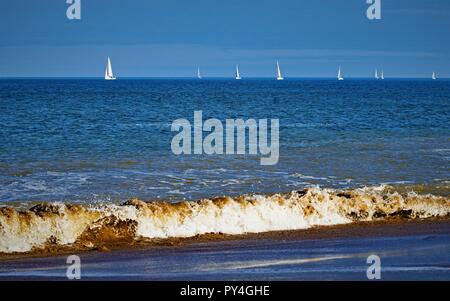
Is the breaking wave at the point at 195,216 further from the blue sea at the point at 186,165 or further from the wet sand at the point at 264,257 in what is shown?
the blue sea at the point at 186,165

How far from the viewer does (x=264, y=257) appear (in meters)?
10.3

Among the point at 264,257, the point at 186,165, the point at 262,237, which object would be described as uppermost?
the point at 186,165

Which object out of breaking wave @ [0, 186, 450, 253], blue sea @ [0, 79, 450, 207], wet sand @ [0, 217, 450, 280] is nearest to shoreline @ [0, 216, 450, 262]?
wet sand @ [0, 217, 450, 280]

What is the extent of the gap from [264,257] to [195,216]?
3.48m

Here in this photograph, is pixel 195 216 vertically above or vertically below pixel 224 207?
below

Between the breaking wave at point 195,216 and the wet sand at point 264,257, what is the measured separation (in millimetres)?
661

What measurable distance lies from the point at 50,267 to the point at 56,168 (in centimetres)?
1262

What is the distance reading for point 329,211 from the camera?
1448cm

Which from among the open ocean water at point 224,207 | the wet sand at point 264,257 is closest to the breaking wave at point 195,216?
the open ocean water at point 224,207

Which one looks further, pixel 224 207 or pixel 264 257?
pixel 224 207

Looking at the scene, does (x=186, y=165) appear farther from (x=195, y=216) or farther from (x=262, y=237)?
(x=262, y=237)

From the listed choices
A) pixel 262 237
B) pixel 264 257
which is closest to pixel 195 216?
pixel 262 237
